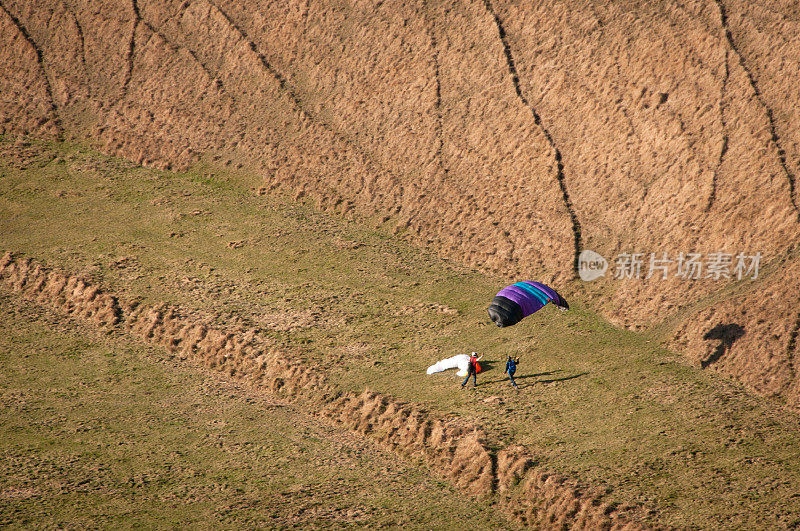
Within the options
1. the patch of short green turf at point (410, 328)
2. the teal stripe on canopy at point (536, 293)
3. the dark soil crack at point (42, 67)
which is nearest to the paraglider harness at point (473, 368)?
the patch of short green turf at point (410, 328)

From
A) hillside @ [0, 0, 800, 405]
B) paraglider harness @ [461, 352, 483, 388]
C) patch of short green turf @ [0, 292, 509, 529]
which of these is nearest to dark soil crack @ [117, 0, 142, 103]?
hillside @ [0, 0, 800, 405]

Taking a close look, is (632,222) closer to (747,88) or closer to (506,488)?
(747,88)

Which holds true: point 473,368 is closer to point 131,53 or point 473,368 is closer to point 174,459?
point 174,459

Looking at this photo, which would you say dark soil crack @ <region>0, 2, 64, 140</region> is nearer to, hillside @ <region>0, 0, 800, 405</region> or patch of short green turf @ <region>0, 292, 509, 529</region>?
hillside @ <region>0, 0, 800, 405</region>

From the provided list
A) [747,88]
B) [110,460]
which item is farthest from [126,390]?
[747,88]

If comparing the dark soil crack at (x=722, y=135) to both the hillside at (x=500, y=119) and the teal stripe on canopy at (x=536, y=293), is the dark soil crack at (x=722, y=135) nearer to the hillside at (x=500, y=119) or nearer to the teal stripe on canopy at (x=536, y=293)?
the hillside at (x=500, y=119)
